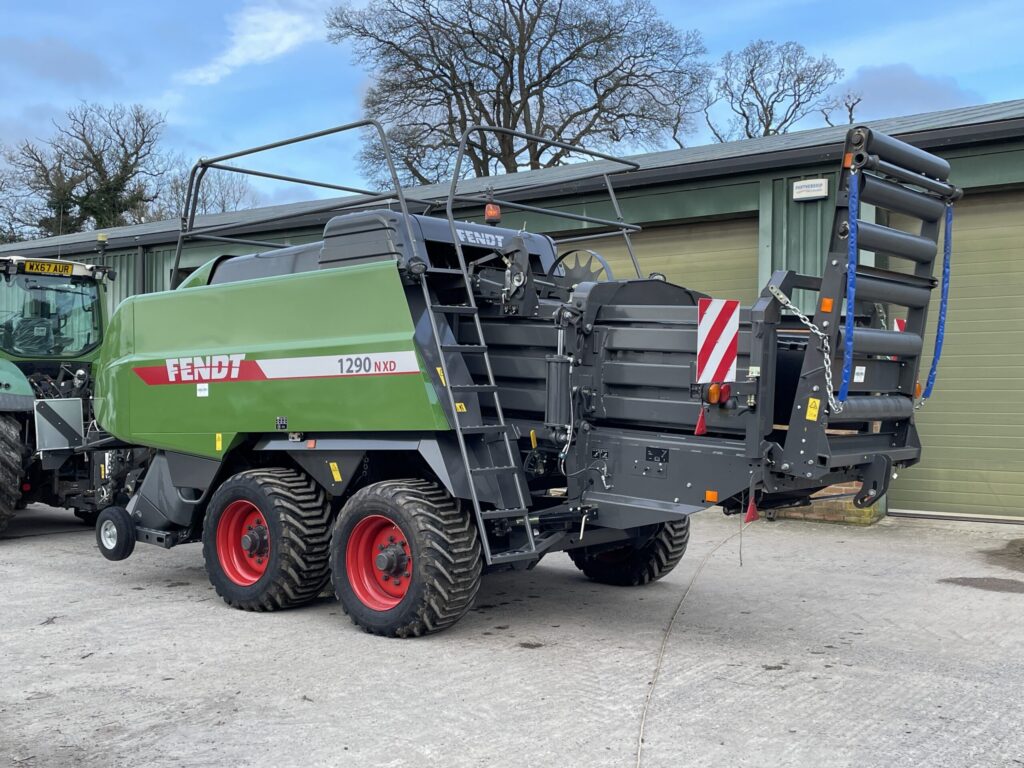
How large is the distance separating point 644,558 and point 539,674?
2349 mm

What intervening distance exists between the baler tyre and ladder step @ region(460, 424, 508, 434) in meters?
3.17

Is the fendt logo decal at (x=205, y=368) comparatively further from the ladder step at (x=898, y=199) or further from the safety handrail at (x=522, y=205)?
the ladder step at (x=898, y=199)

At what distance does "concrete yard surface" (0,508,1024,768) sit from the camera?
4.32 meters

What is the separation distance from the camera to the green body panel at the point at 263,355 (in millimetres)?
6215

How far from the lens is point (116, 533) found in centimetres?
778

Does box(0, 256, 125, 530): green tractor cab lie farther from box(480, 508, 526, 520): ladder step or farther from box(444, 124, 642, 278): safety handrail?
box(480, 508, 526, 520): ladder step

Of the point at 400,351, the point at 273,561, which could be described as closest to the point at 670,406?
the point at 400,351

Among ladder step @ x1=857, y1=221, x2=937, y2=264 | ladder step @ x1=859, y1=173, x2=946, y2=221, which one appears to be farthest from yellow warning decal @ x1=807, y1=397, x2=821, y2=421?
ladder step @ x1=859, y1=173, x2=946, y2=221

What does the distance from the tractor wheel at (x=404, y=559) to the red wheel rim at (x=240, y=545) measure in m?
0.85

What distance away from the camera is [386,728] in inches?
178

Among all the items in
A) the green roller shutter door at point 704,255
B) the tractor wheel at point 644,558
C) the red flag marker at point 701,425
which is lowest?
the tractor wheel at point 644,558

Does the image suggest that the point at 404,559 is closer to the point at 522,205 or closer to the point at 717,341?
the point at 717,341

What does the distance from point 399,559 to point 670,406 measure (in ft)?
5.84

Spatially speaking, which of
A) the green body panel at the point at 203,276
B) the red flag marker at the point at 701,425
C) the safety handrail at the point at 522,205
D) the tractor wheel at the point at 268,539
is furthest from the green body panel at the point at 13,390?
the red flag marker at the point at 701,425
